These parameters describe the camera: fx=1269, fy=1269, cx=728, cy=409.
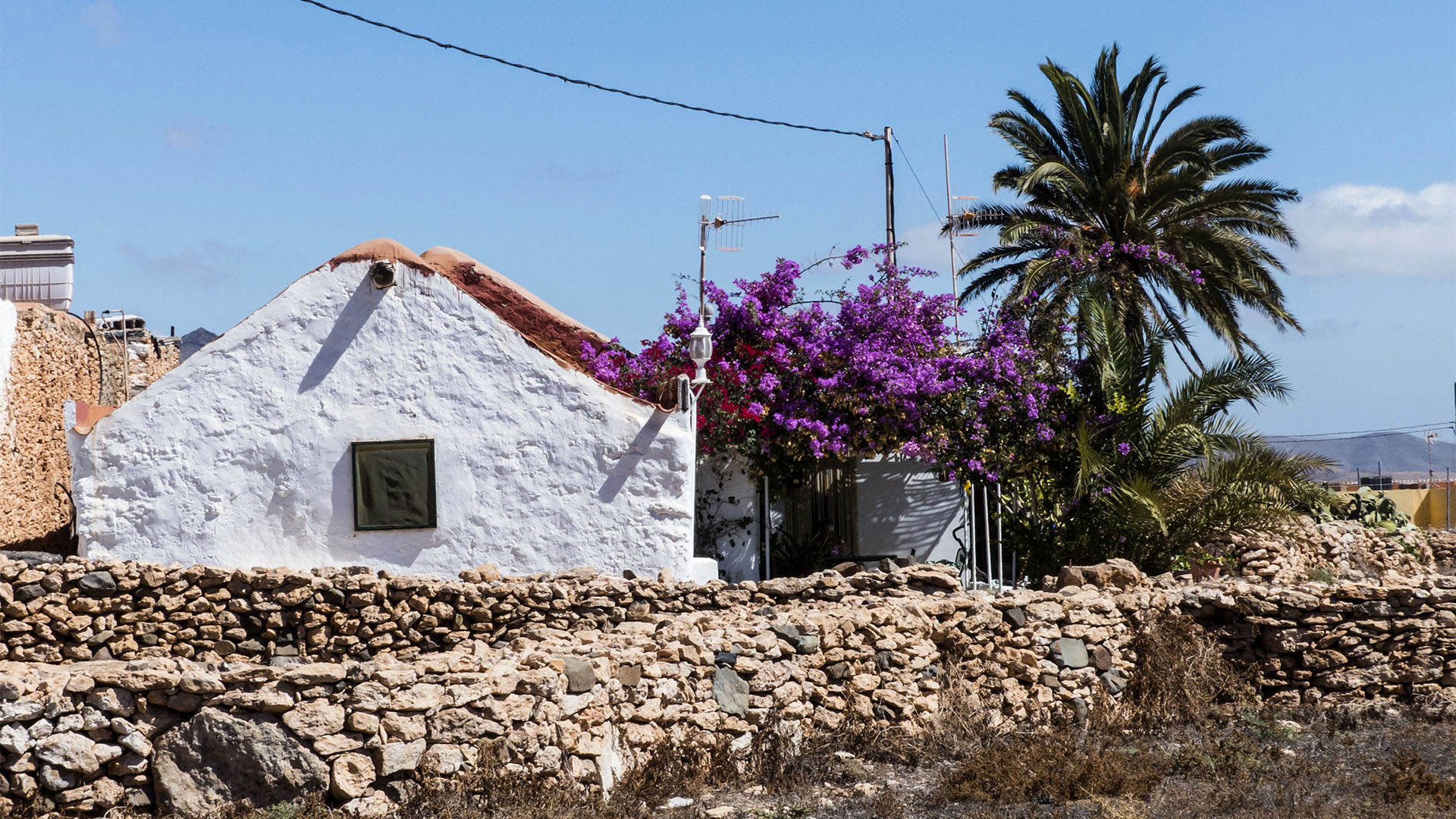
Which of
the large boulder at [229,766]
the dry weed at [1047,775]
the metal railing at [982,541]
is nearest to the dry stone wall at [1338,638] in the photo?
the dry weed at [1047,775]

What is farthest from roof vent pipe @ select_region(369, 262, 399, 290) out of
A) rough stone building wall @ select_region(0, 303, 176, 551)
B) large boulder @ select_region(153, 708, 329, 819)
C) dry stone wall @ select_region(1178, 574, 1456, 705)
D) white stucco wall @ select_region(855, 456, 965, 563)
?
dry stone wall @ select_region(1178, 574, 1456, 705)

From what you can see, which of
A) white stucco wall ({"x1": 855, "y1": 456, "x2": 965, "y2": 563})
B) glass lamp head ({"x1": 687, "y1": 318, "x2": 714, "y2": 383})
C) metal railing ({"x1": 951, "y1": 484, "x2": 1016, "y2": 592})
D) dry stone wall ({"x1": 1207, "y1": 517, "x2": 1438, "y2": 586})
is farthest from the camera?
white stucco wall ({"x1": 855, "y1": 456, "x2": 965, "y2": 563})

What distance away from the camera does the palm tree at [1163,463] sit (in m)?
13.8

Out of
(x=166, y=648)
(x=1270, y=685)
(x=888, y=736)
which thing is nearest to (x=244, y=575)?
(x=166, y=648)

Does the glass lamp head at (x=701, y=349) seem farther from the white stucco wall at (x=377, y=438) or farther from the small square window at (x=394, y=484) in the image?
the small square window at (x=394, y=484)

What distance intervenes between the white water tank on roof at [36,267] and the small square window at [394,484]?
6522 millimetres

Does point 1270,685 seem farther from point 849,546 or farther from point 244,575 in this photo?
point 244,575

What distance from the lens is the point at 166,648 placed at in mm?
10461

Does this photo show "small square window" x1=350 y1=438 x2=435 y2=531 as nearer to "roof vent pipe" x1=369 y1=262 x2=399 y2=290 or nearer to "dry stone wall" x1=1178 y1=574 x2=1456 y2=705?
"roof vent pipe" x1=369 y1=262 x2=399 y2=290

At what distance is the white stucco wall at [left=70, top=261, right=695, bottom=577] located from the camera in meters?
12.0

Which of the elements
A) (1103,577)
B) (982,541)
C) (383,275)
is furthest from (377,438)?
(982,541)

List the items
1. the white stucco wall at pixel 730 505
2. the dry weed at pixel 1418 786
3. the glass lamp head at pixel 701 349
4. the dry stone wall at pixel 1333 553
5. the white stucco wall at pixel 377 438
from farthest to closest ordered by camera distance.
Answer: the dry stone wall at pixel 1333 553 < the white stucco wall at pixel 730 505 < the glass lamp head at pixel 701 349 < the white stucco wall at pixel 377 438 < the dry weed at pixel 1418 786

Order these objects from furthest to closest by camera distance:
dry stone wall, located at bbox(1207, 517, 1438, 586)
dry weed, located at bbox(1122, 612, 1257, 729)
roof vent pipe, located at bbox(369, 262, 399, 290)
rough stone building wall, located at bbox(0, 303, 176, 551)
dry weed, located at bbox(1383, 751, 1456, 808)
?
1. dry stone wall, located at bbox(1207, 517, 1438, 586)
2. rough stone building wall, located at bbox(0, 303, 176, 551)
3. roof vent pipe, located at bbox(369, 262, 399, 290)
4. dry weed, located at bbox(1122, 612, 1257, 729)
5. dry weed, located at bbox(1383, 751, 1456, 808)

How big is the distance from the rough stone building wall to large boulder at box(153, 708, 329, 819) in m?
8.36
